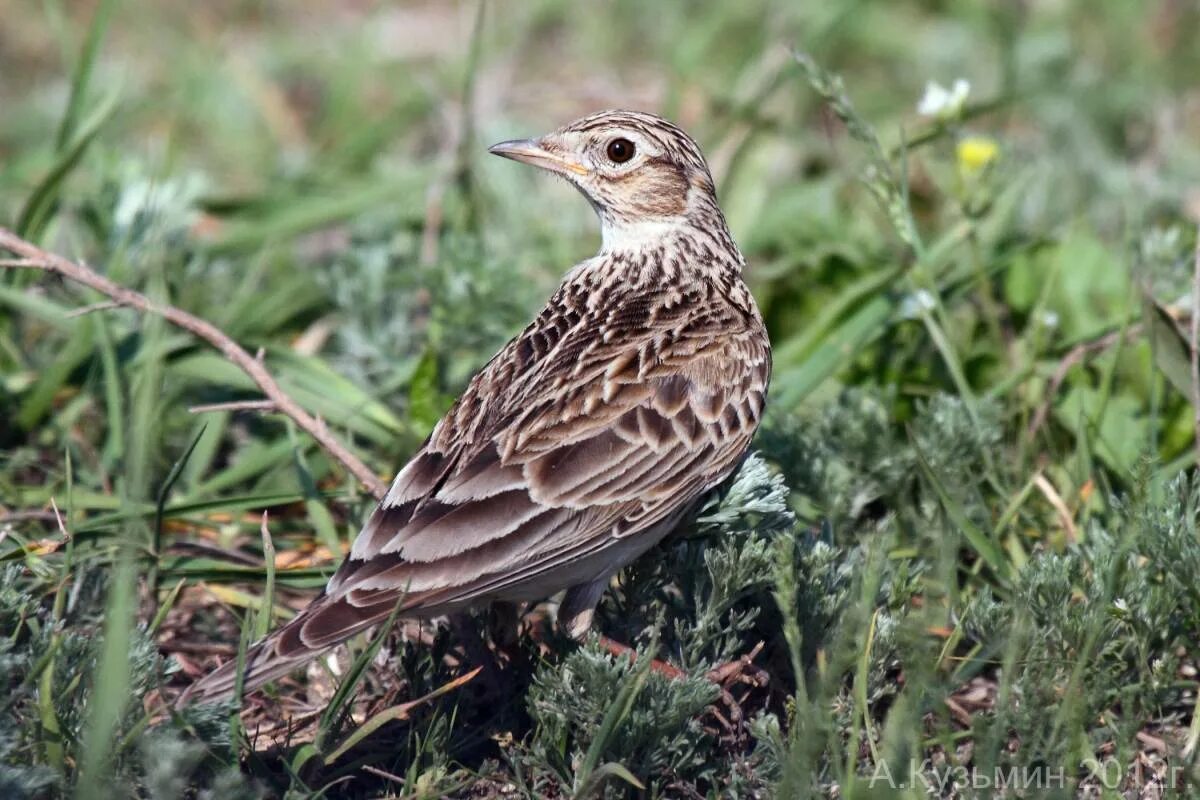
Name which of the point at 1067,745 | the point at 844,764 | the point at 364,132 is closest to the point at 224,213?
the point at 364,132

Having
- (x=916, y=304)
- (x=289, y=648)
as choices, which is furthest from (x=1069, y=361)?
(x=289, y=648)

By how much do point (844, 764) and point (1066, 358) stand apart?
2.12 metres

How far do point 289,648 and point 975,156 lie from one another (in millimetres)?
3411

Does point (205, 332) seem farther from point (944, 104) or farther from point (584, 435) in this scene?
point (944, 104)

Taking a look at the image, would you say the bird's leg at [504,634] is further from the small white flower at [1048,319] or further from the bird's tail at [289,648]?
the small white flower at [1048,319]

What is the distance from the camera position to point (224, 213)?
6.93 meters

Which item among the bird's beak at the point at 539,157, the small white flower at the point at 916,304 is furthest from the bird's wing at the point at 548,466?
the small white flower at the point at 916,304

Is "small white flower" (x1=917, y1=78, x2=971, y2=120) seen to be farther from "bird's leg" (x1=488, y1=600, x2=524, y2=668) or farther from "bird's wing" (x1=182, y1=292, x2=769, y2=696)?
"bird's leg" (x1=488, y1=600, x2=524, y2=668)

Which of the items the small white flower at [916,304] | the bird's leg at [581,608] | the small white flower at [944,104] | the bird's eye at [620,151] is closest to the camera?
the bird's leg at [581,608]

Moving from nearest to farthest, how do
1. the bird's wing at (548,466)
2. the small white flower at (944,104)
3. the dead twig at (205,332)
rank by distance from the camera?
1. the bird's wing at (548,466)
2. the dead twig at (205,332)
3. the small white flower at (944,104)

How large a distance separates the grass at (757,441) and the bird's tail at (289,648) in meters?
0.09

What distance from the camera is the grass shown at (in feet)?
12.8

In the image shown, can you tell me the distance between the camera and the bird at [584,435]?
393 centimetres

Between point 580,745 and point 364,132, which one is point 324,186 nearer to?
point 364,132
